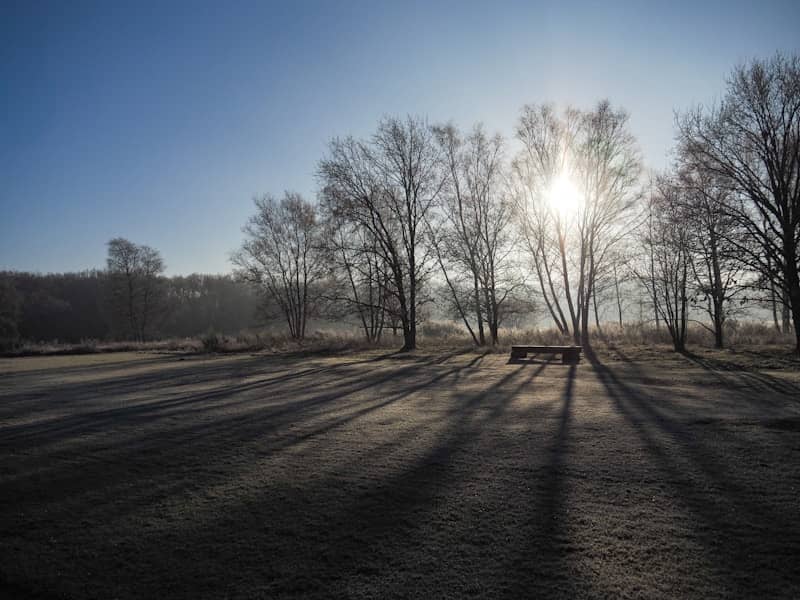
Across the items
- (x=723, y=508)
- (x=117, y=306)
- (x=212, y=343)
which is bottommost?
(x=723, y=508)

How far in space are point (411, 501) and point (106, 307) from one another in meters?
68.0

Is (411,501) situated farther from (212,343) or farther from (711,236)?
(212,343)

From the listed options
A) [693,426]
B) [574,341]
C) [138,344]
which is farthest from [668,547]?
[138,344]

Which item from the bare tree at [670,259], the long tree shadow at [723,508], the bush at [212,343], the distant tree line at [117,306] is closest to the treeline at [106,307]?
the distant tree line at [117,306]

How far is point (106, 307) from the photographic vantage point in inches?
2373

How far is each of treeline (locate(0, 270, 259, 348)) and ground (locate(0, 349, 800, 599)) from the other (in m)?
48.7

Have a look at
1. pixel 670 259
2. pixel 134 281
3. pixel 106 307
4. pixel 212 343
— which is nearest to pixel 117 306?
pixel 134 281

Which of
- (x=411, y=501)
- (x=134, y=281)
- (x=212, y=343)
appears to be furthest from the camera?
(x=134, y=281)

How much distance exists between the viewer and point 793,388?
9.12 metres

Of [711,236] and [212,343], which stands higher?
[711,236]

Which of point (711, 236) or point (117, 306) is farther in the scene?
point (117, 306)

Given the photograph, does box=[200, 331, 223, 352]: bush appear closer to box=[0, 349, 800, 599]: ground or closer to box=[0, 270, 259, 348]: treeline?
box=[0, 270, 259, 348]: treeline

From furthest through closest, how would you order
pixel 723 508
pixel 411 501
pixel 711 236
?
1. pixel 711 236
2. pixel 411 501
3. pixel 723 508

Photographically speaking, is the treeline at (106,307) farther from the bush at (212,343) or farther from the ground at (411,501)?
the ground at (411,501)
